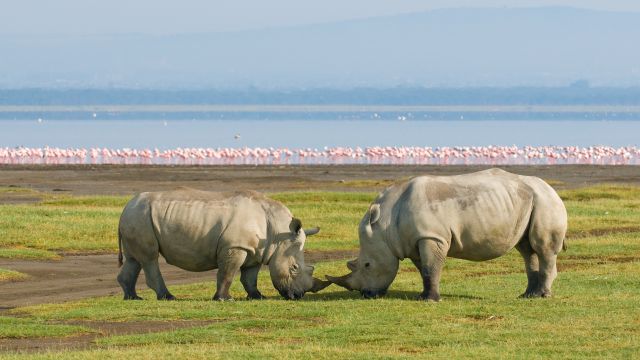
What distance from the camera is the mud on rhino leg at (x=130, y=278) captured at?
23.5m

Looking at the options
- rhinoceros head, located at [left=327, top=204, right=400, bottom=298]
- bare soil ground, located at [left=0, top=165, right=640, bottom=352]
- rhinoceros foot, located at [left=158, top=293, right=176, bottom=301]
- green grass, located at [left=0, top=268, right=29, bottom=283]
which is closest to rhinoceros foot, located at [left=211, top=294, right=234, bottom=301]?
rhinoceros foot, located at [left=158, top=293, right=176, bottom=301]

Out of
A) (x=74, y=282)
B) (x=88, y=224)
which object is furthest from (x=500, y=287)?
(x=88, y=224)

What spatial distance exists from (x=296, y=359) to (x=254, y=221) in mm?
6132

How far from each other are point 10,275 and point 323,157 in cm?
6872

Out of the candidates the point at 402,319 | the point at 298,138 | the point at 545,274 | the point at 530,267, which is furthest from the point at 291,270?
the point at 298,138

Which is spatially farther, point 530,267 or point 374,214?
point 530,267

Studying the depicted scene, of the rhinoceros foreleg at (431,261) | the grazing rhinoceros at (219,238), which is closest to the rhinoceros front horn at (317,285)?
the grazing rhinoceros at (219,238)

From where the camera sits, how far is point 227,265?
22938 mm

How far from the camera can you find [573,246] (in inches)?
1289

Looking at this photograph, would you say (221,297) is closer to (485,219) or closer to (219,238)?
(219,238)

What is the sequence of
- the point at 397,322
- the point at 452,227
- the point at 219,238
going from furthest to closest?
the point at 219,238, the point at 452,227, the point at 397,322

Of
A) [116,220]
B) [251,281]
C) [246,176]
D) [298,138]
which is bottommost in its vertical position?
[298,138]

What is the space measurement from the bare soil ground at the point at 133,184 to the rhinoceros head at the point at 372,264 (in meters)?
3.41

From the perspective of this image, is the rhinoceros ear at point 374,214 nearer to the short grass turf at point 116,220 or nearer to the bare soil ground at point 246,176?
the short grass turf at point 116,220
